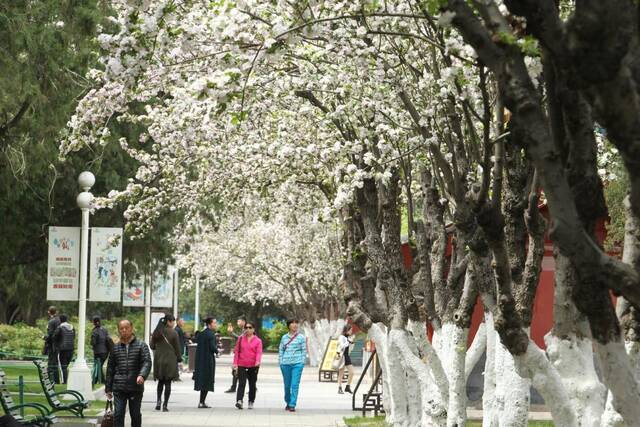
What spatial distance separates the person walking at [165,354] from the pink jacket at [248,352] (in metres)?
1.56

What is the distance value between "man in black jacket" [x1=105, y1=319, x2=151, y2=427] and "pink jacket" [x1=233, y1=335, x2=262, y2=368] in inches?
352

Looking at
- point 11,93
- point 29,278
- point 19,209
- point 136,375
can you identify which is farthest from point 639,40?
point 29,278

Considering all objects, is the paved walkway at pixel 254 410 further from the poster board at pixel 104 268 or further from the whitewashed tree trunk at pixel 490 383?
the whitewashed tree trunk at pixel 490 383

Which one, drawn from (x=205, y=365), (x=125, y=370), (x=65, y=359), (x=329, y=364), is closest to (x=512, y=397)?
(x=125, y=370)

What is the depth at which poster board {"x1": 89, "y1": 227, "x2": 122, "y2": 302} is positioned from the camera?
23.6 m

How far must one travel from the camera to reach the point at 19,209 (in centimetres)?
2644

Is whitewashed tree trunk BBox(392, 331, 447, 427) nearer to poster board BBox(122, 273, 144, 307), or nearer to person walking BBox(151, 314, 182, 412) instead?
person walking BBox(151, 314, 182, 412)

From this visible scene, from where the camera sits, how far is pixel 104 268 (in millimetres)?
24281

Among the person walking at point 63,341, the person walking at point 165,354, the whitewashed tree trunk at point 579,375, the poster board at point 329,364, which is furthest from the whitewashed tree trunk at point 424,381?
the poster board at point 329,364

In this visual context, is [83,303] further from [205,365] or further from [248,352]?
[248,352]

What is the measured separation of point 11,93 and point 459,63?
305 inches

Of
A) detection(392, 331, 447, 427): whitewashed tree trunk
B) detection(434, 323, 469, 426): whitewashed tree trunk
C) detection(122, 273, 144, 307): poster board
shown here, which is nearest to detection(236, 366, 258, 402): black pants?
detection(392, 331, 447, 427): whitewashed tree trunk

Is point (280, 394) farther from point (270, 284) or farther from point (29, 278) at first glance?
point (270, 284)

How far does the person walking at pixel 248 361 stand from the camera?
2530cm
